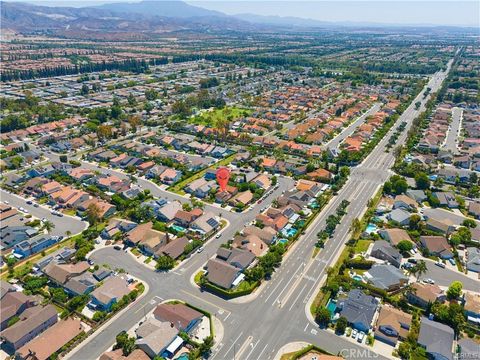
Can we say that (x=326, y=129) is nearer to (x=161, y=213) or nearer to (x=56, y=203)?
→ (x=161, y=213)

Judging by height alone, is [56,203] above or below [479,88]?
below

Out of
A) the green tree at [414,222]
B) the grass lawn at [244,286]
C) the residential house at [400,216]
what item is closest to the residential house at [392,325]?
the grass lawn at [244,286]

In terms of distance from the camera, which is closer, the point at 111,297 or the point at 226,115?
the point at 111,297

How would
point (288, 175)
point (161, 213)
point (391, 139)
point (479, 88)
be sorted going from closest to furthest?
point (161, 213), point (288, 175), point (391, 139), point (479, 88)

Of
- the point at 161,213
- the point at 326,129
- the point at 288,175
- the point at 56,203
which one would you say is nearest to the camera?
the point at 161,213

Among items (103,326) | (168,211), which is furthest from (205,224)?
(103,326)

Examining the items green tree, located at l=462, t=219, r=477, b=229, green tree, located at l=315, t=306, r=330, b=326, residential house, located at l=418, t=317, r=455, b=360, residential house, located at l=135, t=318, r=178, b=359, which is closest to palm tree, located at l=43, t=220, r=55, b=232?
residential house, located at l=135, t=318, r=178, b=359

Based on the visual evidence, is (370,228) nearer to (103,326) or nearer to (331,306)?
(331,306)

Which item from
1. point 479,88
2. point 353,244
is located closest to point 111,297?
point 353,244
